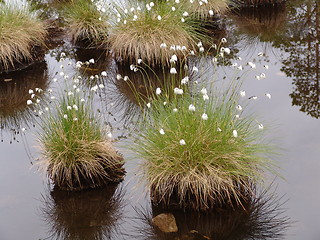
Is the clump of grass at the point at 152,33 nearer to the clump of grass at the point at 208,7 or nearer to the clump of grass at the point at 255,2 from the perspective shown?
the clump of grass at the point at 208,7

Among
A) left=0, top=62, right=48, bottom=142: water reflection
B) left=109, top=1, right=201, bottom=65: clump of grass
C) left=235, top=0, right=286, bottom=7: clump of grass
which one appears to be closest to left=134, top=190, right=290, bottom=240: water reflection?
left=0, top=62, right=48, bottom=142: water reflection

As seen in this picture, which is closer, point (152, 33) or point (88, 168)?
point (88, 168)

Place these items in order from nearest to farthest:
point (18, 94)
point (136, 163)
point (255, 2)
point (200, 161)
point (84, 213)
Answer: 1. point (200, 161)
2. point (84, 213)
3. point (136, 163)
4. point (18, 94)
5. point (255, 2)

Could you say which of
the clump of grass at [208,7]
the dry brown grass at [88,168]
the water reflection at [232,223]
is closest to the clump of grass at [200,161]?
the water reflection at [232,223]

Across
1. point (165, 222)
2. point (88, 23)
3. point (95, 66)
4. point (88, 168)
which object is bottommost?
point (165, 222)

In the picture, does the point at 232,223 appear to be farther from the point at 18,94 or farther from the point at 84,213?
the point at 18,94

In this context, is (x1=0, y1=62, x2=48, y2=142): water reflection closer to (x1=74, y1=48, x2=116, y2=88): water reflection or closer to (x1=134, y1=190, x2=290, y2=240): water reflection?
(x1=74, y1=48, x2=116, y2=88): water reflection

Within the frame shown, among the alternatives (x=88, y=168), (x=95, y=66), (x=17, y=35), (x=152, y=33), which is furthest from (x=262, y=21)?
(x=88, y=168)

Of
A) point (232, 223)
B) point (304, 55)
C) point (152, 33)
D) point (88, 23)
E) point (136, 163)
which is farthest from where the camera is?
point (88, 23)
